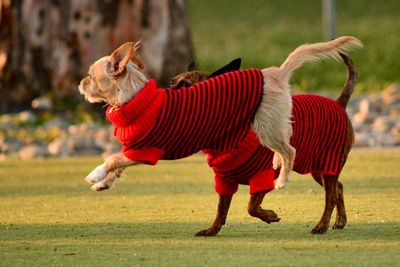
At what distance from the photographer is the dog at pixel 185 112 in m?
10.1

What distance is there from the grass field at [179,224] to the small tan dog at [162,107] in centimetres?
62

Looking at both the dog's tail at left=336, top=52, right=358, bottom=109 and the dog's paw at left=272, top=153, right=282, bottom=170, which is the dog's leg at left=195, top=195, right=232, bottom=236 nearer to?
the dog's paw at left=272, top=153, right=282, bottom=170

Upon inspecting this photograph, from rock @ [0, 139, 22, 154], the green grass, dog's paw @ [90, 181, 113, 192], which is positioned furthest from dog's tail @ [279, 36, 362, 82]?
the green grass

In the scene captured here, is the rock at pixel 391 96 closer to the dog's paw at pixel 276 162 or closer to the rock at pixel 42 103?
the rock at pixel 42 103

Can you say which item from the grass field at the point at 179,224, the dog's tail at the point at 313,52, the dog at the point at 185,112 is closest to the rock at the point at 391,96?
the grass field at the point at 179,224

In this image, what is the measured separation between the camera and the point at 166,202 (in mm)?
13828

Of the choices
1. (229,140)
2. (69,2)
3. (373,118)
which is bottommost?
(373,118)

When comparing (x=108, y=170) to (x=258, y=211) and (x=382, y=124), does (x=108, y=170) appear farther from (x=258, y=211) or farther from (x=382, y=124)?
(x=382, y=124)

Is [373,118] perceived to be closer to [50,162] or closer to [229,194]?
[50,162]

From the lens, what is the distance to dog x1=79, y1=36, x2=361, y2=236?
399 inches

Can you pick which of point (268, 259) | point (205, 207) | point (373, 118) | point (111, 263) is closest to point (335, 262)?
point (268, 259)

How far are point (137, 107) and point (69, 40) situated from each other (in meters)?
15.9

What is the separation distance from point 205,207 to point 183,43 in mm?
13950

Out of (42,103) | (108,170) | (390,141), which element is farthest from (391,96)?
(108,170)
